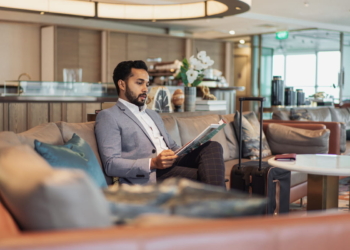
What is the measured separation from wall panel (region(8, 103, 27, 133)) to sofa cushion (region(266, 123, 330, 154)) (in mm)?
2692

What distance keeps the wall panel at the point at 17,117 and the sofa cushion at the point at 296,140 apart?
106 inches

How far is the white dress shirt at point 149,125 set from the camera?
2814mm

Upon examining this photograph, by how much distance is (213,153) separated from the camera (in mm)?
2600

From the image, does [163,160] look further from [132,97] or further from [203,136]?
[132,97]

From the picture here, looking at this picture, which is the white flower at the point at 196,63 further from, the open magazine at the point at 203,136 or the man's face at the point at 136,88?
the open magazine at the point at 203,136

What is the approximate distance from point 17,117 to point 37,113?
0.75 feet

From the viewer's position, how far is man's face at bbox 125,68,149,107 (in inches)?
112

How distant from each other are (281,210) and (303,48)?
1018cm

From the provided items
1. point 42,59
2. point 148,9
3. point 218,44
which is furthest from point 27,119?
point 218,44

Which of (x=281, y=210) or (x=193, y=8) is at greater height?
(x=193, y=8)

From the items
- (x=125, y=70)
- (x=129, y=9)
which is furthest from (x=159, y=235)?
(x=129, y=9)

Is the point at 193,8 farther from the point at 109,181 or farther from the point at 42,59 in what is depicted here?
the point at 42,59

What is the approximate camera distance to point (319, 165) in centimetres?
252

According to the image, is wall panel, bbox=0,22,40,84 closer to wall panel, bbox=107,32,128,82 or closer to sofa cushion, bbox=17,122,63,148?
wall panel, bbox=107,32,128,82
